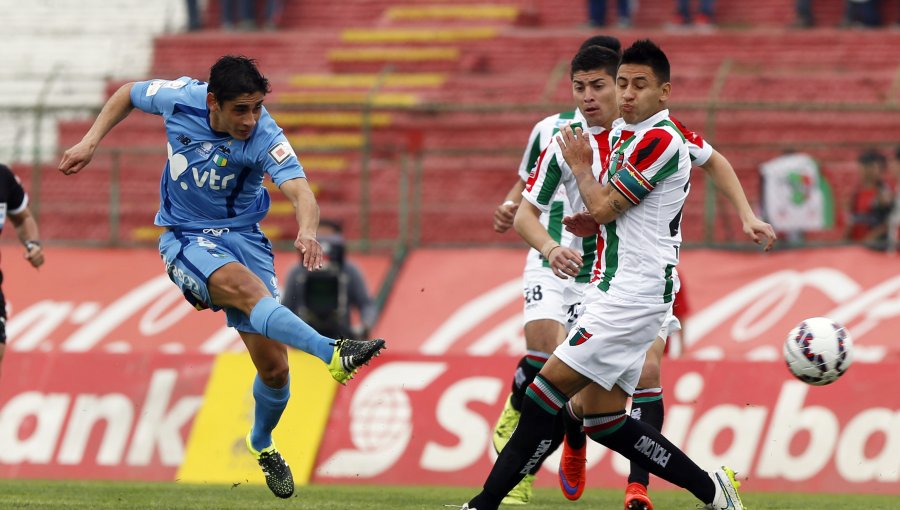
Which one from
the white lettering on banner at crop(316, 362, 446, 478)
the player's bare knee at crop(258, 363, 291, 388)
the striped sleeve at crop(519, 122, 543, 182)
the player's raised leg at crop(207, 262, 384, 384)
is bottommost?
the white lettering on banner at crop(316, 362, 446, 478)

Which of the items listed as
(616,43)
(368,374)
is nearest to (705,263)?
(368,374)

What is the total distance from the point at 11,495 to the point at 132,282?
7.82 metres

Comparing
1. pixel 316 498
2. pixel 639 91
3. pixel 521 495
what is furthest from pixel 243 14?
pixel 639 91

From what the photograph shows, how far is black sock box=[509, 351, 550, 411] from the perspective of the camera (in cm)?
987

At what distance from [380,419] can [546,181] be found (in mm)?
4676

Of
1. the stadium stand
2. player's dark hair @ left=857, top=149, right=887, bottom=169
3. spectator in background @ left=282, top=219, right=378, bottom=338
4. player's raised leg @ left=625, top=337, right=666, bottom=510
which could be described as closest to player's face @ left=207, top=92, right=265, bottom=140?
player's raised leg @ left=625, top=337, right=666, bottom=510

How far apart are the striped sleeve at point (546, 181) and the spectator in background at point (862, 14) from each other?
48.8 feet

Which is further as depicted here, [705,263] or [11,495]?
[705,263]

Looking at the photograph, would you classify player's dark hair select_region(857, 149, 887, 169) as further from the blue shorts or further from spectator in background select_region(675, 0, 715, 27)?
the blue shorts

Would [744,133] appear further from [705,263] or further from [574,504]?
[574,504]

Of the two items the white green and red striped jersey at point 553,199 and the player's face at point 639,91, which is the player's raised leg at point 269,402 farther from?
the player's face at point 639,91

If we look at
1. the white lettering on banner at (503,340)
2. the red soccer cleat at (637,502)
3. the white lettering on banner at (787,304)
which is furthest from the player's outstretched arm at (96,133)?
the white lettering on banner at (787,304)

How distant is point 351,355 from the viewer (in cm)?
806

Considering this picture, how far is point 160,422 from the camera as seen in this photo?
13.0 m
